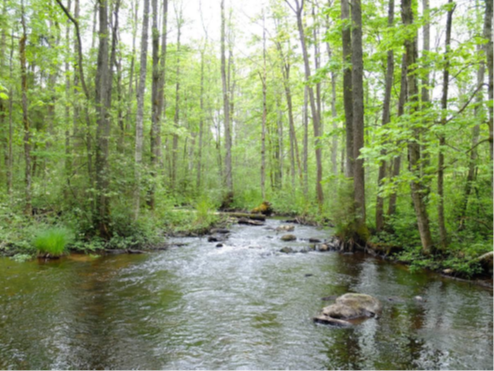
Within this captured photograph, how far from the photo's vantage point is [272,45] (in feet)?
84.7

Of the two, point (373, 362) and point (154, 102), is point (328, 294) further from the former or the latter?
point (154, 102)

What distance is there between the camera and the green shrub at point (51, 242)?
8477 mm

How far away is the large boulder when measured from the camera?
4.99m

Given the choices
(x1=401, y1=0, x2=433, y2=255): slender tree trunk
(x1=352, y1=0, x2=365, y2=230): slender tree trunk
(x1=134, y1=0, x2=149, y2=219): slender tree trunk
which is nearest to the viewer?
(x1=401, y1=0, x2=433, y2=255): slender tree trunk

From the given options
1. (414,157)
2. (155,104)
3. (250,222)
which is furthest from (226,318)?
(250,222)

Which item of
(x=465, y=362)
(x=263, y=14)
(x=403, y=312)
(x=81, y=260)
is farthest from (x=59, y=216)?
(x=263, y=14)

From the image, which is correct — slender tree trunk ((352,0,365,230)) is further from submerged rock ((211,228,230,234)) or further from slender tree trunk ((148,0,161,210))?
slender tree trunk ((148,0,161,210))

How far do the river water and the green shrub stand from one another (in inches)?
18.0

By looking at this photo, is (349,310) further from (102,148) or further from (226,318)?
(102,148)

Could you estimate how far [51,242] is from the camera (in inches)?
334

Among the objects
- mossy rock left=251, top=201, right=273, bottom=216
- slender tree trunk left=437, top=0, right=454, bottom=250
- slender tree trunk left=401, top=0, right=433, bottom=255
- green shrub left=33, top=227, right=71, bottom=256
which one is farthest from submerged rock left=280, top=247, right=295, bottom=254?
mossy rock left=251, top=201, right=273, bottom=216

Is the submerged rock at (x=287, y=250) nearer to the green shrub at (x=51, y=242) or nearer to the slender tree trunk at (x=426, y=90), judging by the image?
the slender tree trunk at (x=426, y=90)

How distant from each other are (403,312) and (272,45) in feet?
79.6

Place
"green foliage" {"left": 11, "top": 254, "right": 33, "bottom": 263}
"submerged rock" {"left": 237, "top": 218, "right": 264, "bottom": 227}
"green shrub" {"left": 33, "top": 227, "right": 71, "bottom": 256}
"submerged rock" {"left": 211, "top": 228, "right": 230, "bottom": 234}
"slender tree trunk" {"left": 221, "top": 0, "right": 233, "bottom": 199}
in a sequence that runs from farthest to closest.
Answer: "slender tree trunk" {"left": 221, "top": 0, "right": 233, "bottom": 199} < "submerged rock" {"left": 237, "top": 218, "right": 264, "bottom": 227} < "submerged rock" {"left": 211, "top": 228, "right": 230, "bottom": 234} < "green shrub" {"left": 33, "top": 227, "right": 71, "bottom": 256} < "green foliage" {"left": 11, "top": 254, "right": 33, "bottom": 263}
